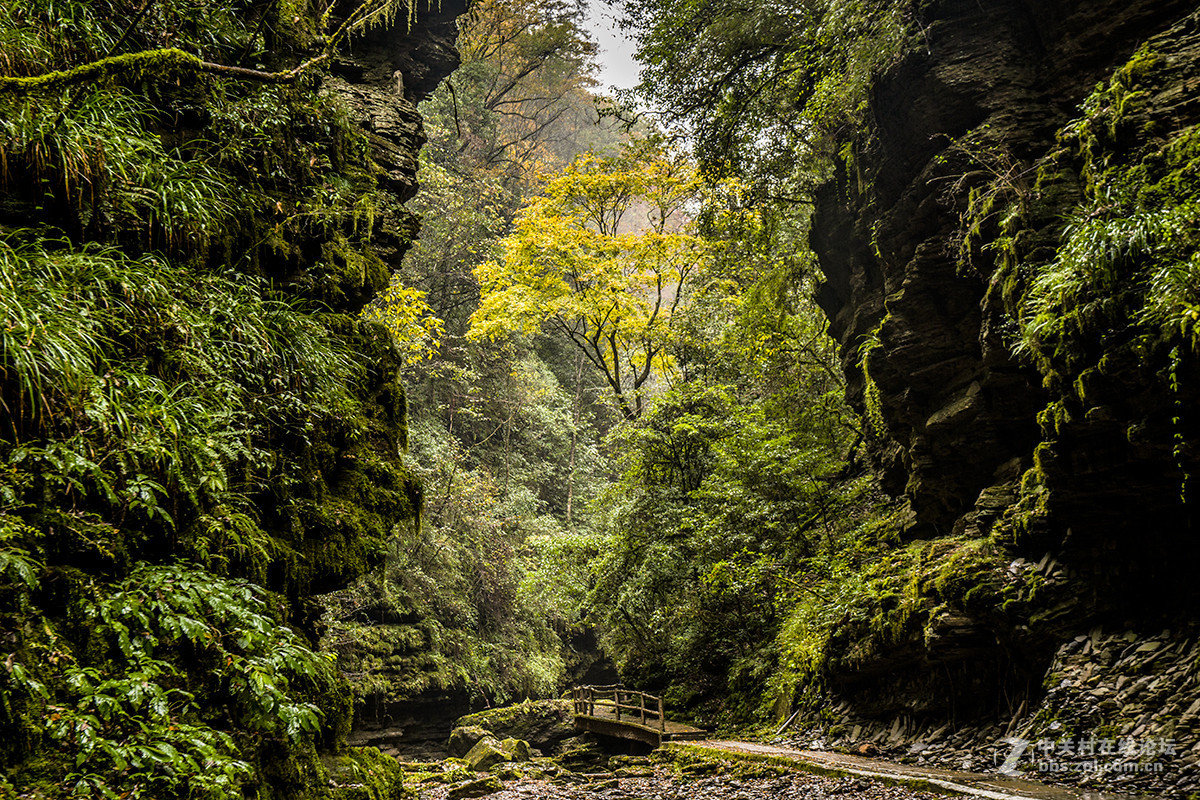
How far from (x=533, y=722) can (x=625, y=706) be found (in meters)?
5.44

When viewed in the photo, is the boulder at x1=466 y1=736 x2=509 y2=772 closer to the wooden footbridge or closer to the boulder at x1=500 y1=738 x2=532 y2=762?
the boulder at x1=500 y1=738 x2=532 y2=762

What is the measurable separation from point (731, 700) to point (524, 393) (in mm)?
13014

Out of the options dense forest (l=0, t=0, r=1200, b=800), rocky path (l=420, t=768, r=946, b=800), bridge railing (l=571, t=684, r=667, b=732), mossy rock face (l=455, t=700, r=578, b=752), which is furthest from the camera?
mossy rock face (l=455, t=700, r=578, b=752)

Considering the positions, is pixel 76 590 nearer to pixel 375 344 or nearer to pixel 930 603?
pixel 375 344

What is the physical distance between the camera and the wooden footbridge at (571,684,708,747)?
37.3 feet

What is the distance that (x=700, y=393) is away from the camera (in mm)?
14633

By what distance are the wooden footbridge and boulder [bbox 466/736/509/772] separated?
228 centimetres

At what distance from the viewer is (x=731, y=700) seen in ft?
39.8

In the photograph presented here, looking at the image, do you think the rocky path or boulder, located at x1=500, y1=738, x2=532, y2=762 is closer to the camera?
the rocky path

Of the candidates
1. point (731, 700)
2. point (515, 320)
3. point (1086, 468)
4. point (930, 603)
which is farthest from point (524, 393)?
point (1086, 468)

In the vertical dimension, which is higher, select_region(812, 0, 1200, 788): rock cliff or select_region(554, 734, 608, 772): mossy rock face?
select_region(812, 0, 1200, 788): rock cliff

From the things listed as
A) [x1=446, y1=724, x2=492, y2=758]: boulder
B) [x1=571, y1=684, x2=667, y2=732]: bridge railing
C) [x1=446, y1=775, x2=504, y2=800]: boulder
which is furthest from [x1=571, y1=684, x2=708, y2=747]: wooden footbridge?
[x1=446, y1=775, x2=504, y2=800]: boulder

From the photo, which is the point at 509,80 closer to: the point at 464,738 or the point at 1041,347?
the point at 464,738

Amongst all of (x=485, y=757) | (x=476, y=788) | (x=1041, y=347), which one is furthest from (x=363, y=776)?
(x=485, y=757)
